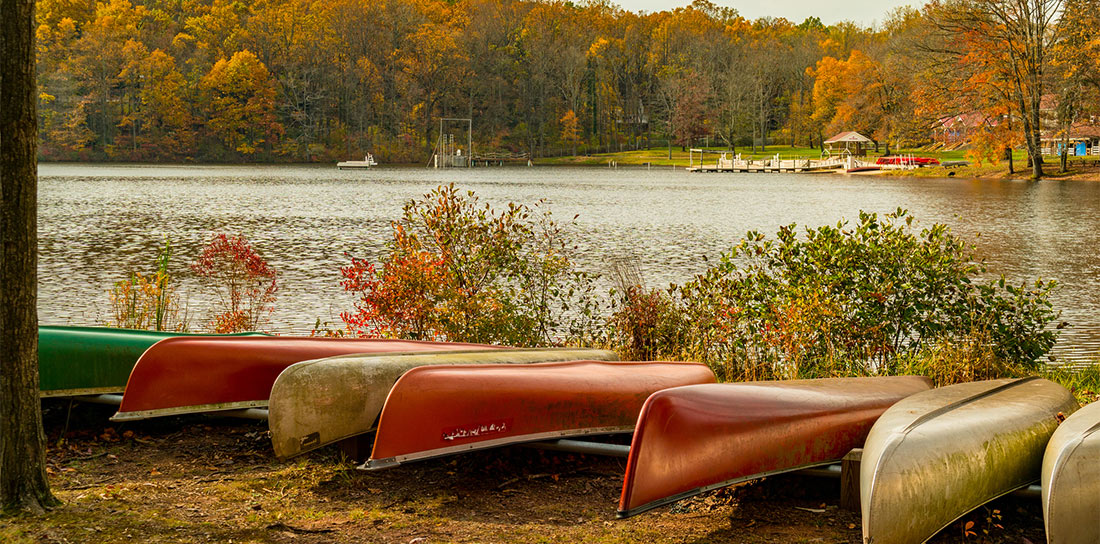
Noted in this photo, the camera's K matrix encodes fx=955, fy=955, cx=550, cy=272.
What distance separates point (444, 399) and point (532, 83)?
352 ft

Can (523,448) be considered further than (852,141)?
No

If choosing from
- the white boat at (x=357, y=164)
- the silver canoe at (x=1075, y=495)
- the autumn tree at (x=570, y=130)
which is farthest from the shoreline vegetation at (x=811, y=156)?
the silver canoe at (x=1075, y=495)

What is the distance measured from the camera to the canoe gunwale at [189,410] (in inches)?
197

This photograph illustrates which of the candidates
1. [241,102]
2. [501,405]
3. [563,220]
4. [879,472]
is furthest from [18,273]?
[241,102]

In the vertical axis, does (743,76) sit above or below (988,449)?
above

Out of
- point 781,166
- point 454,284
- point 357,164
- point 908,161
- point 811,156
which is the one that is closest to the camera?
point 454,284

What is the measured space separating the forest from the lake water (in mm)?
33090

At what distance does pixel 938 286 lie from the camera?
7.62m

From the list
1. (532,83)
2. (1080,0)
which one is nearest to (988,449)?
(1080,0)

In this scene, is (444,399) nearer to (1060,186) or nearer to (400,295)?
(400,295)

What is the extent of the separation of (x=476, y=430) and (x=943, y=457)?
2129 millimetres

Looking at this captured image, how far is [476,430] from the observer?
185 inches

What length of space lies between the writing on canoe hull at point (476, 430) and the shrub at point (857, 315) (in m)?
3.03

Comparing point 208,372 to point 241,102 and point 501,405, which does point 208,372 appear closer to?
point 501,405
